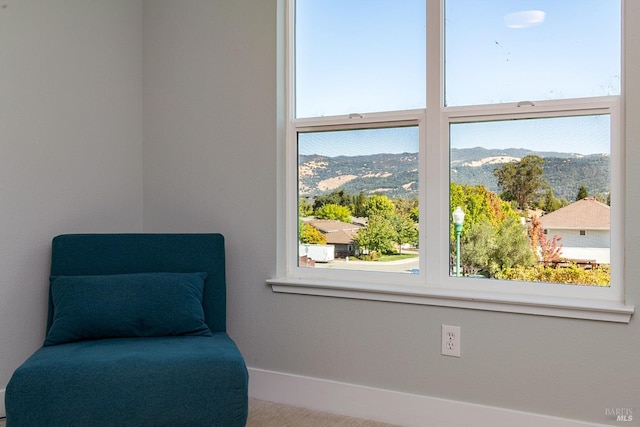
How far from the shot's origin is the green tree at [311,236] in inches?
110

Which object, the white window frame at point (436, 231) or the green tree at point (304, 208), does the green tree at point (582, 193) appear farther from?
the green tree at point (304, 208)

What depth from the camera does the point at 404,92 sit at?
101 inches

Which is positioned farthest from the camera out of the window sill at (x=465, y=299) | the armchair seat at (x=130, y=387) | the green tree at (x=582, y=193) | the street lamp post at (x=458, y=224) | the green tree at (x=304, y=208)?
the green tree at (x=304, y=208)

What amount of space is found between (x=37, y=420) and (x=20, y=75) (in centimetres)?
149

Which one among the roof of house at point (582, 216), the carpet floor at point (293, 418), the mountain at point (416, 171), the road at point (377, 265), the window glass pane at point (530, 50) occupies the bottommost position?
the carpet floor at point (293, 418)

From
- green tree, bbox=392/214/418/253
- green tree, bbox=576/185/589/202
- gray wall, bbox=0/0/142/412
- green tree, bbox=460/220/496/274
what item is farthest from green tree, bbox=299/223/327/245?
green tree, bbox=576/185/589/202

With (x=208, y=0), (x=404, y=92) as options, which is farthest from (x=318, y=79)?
(x=208, y=0)

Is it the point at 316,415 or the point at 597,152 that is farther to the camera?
the point at 316,415

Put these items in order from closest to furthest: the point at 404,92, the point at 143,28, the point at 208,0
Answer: the point at 404,92
the point at 208,0
the point at 143,28

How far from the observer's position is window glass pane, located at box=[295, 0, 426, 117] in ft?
8.36

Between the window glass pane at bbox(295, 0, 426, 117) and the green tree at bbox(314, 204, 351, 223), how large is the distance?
1.43ft

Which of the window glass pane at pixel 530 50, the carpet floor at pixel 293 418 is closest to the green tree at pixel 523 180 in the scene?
the window glass pane at pixel 530 50

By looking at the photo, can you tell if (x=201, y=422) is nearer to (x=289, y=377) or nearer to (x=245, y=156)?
(x=289, y=377)

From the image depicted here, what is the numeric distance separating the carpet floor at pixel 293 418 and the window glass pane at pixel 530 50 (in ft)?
4.66
